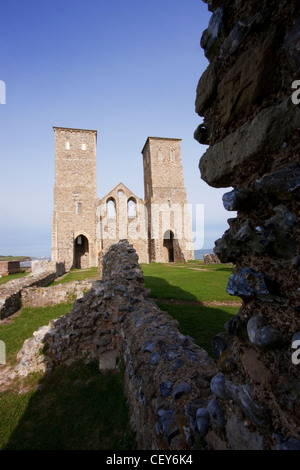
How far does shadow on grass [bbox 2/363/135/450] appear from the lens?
3.14 m

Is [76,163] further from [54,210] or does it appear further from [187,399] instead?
[187,399]

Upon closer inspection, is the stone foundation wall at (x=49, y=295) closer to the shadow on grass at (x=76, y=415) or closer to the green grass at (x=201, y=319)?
the green grass at (x=201, y=319)

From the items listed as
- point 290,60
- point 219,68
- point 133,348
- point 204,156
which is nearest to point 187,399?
point 133,348

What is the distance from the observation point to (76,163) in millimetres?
28297

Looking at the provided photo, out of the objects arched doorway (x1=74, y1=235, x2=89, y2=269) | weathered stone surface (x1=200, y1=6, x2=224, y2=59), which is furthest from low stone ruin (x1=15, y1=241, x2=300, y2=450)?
arched doorway (x1=74, y1=235, x2=89, y2=269)

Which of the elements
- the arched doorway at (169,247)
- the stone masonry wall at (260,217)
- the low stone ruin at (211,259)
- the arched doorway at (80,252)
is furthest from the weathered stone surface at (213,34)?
the arched doorway at (169,247)

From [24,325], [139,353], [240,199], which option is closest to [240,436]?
[240,199]

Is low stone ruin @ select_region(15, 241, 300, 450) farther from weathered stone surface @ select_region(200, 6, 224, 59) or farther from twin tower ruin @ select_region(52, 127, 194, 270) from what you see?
twin tower ruin @ select_region(52, 127, 194, 270)

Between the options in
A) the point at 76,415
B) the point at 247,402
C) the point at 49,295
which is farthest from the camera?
the point at 49,295

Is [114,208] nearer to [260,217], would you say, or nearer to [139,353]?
[139,353]

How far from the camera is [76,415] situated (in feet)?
11.9

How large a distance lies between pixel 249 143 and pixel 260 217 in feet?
1.55
